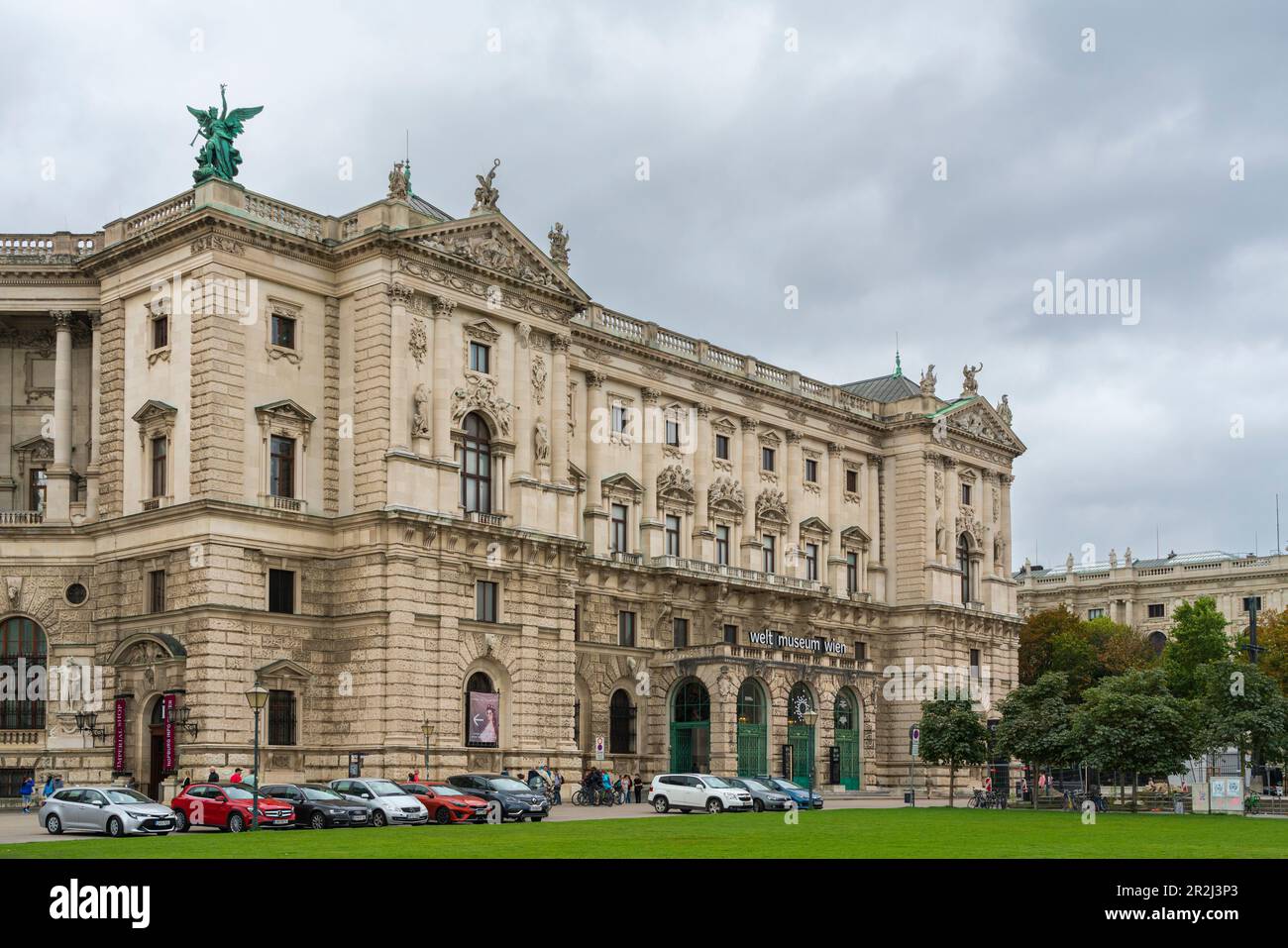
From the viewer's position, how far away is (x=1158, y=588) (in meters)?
147

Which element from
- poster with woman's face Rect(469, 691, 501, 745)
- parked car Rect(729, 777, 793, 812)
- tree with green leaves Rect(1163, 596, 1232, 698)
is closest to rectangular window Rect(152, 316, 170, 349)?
poster with woman's face Rect(469, 691, 501, 745)

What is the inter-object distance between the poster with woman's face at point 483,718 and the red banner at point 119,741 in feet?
44.4

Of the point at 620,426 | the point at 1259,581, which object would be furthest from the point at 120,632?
the point at 1259,581

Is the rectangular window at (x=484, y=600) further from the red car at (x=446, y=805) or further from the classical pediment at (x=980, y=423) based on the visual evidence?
the classical pediment at (x=980, y=423)

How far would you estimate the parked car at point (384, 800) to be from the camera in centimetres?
4869

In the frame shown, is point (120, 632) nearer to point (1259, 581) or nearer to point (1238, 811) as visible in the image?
point (1238, 811)

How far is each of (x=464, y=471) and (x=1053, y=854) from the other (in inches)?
1552

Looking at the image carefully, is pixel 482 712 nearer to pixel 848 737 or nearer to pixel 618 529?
pixel 618 529

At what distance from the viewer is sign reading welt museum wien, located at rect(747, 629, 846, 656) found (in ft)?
269

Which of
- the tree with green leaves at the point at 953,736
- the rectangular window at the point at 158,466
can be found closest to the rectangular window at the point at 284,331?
the rectangular window at the point at 158,466

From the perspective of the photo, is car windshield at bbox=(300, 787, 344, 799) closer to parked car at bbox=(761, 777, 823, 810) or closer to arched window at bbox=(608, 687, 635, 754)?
parked car at bbox=(761, 777, 823, 810)

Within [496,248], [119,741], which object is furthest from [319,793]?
[496,248]
